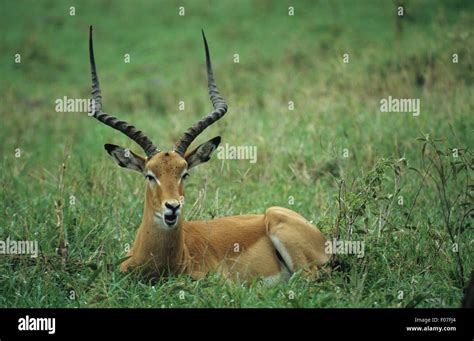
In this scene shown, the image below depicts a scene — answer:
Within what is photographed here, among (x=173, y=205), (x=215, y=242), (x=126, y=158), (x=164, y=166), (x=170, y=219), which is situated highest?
(x=126, y=158)

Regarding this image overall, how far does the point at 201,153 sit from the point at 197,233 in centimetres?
86

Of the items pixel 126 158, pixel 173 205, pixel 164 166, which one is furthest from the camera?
pixel 126 158

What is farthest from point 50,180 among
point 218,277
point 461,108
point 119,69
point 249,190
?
point 119,69

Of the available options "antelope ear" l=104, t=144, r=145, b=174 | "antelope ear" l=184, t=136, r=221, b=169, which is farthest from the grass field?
"antelope ear" l=184, t=136, r=221, b=169

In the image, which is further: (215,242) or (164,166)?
(215,242)

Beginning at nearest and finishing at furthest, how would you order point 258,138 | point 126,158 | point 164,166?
point 164,166
point 126,158
point 258,138

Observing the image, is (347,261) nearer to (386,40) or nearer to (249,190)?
(249,190)

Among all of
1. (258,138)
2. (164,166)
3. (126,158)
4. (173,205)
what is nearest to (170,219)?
(173,205)

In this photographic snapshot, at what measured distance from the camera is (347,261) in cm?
770

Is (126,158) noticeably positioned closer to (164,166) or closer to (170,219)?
(164,166)

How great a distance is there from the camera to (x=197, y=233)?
8.12 metres

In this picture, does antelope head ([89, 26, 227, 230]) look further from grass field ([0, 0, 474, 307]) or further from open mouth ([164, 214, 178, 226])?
grass field ([0, 0, 474, 307])

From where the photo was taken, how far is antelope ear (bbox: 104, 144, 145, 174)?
25.1ft

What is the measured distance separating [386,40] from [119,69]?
5.67 metres
